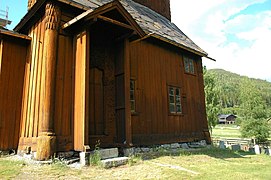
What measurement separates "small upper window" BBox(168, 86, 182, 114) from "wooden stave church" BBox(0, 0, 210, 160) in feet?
0.25

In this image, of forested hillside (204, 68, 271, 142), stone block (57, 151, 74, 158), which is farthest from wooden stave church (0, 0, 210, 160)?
forested hillside (204, 68, 271, 142)

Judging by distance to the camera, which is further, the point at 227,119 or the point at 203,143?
the point at 227,119

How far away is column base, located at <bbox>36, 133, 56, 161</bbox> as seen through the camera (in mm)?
6754

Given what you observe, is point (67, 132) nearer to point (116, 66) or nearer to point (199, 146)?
point (116, 66)

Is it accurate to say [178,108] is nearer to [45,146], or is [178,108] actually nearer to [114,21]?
[114,21]

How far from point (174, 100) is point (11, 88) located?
747 centimetres

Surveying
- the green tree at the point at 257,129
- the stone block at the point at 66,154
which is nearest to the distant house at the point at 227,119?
the green tree at the point at 257,129

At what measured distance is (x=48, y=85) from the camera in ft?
23.9

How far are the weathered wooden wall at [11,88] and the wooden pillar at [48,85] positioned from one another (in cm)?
177

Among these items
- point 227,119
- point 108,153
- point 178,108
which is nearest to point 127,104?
point 108,153

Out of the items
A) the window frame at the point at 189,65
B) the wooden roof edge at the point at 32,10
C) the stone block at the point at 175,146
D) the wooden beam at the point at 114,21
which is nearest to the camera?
the wooden beam at the point at 114,21

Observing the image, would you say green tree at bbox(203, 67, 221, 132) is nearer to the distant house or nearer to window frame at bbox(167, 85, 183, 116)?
window frame at bbox(167, 85, 183, 116)

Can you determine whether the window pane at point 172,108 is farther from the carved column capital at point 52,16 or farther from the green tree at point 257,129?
the green tree at point 257,129

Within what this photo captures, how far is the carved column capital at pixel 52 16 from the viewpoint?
768 cm
